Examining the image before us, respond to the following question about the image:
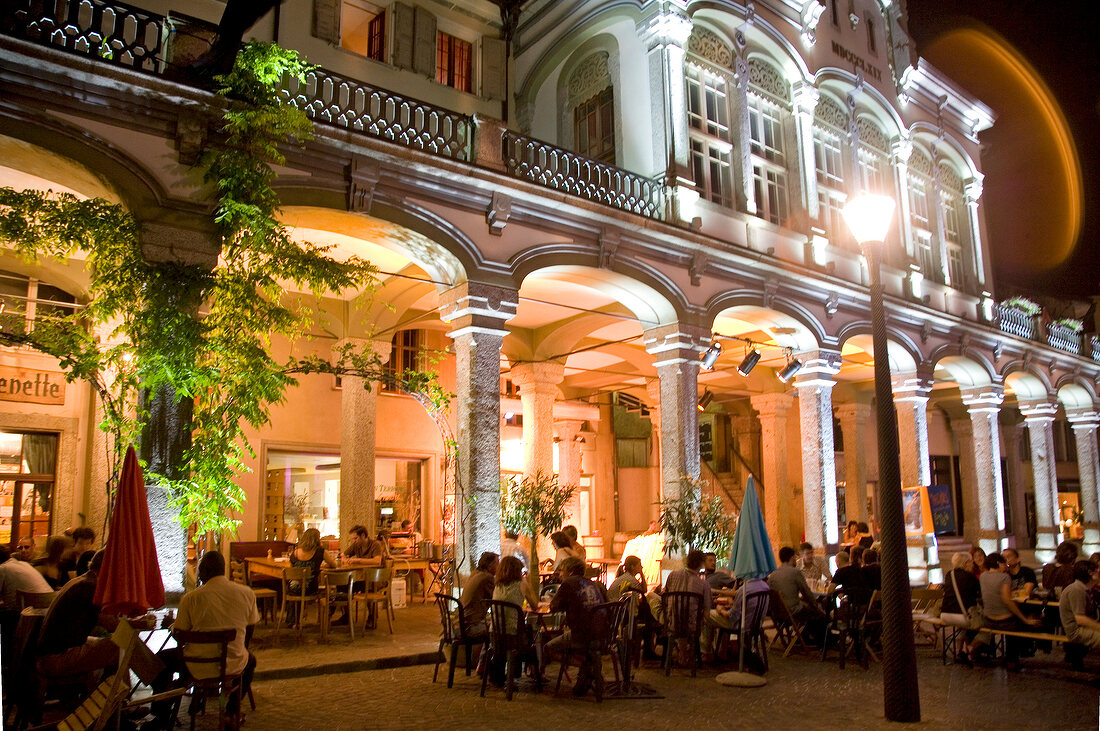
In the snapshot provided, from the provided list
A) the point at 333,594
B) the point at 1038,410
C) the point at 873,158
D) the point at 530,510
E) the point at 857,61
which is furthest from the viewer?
the point at 1038,410

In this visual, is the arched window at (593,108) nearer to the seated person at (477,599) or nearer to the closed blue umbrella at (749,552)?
the closed blue umbrella at (749,552)

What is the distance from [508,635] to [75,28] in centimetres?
684

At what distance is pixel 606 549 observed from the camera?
20.4m

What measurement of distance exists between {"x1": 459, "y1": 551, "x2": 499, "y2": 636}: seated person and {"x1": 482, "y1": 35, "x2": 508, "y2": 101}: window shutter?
29.4ft

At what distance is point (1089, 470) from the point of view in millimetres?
21422

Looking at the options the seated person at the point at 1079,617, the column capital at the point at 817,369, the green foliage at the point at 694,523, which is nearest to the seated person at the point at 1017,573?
the seated person at the point at 1079,617

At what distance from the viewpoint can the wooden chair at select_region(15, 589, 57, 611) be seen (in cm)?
664

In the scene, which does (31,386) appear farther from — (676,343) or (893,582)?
(893,582)

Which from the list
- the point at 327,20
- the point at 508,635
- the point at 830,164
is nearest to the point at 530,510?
the point at 508,635

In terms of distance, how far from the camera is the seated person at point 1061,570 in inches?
369

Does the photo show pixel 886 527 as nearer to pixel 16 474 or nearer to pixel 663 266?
pixel 663 266

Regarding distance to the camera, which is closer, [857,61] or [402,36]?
[402,36]

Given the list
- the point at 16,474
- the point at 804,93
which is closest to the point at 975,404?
the point at 804,93

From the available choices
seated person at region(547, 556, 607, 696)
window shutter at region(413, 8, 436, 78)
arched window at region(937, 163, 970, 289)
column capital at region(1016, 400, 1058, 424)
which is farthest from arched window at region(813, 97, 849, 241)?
seated person at region(547, 556, 607, 696)
